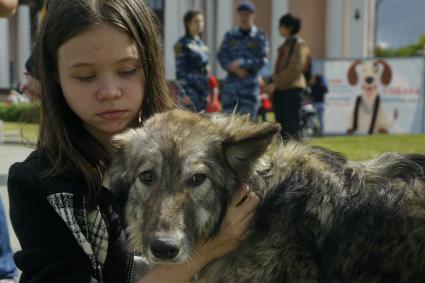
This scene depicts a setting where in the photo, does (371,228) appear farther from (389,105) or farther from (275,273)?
(389,105)

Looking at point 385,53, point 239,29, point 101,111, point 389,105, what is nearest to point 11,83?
→ point 389,105

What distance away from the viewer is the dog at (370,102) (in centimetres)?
1625

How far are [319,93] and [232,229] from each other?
15235 mm

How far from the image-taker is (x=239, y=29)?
10023mm

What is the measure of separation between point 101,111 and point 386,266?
1599 mm

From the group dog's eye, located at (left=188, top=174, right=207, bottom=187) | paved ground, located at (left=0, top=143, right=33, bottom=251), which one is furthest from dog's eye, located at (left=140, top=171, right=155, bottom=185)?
paved ground, located at (left=0, top=143, right=33, bottom=251)

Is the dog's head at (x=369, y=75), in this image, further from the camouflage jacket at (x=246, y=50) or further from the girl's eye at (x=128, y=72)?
the girl's eye at (x=128, y=72)

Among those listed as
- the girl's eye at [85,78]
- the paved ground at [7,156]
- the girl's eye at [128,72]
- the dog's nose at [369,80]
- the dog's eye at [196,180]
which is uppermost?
the dog's nose at [369,80]

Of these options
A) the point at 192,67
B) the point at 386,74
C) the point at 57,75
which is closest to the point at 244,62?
the point at 192,67

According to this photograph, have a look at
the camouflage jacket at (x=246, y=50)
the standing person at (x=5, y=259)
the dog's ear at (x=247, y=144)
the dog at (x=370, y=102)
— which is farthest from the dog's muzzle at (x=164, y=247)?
the dog at (x=370, y=102)

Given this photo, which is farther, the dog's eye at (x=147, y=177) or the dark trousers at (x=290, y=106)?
the dark trousers at (x=290, y=106)

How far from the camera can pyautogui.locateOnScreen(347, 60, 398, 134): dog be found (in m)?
16.2

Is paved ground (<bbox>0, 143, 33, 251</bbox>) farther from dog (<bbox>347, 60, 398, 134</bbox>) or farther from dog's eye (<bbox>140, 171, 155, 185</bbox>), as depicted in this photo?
dog (<bbox>347, 60, 398, 134</bbox>)

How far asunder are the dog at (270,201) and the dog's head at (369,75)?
14059 mm
